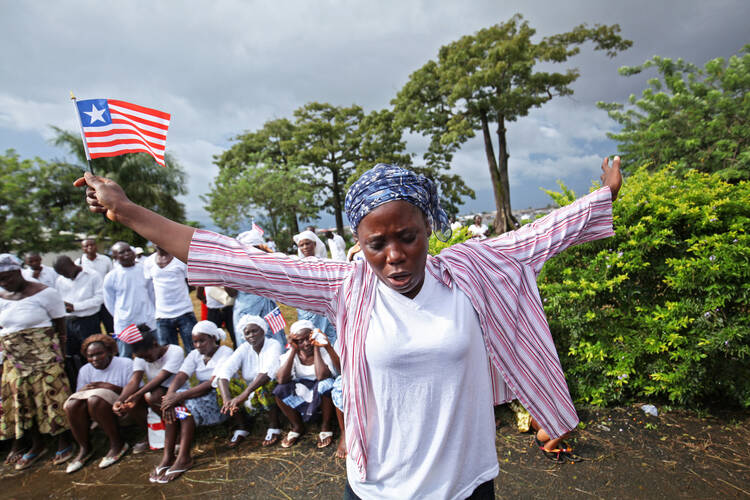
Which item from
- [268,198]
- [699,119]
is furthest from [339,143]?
[699,119]

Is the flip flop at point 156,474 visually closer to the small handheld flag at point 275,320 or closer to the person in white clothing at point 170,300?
the small handheld flag at point 275,320

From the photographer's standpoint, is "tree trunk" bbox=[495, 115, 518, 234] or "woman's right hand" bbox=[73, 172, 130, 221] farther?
"tree trunk" bbox=[495, 115, 518, 234]

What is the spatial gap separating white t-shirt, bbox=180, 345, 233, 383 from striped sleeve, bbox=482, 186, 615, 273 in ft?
11.8

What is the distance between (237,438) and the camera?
394cm

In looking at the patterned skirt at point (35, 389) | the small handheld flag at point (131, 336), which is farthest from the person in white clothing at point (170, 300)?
the patterned skirt at point (35, 389)

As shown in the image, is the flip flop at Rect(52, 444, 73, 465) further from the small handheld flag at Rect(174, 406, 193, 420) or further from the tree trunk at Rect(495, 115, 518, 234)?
the tree trunk at Rect(495, 115, 518, 234)

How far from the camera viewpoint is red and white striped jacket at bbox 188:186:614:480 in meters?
1.15

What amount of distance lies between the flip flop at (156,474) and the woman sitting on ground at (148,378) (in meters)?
0.55

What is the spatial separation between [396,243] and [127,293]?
5447mm

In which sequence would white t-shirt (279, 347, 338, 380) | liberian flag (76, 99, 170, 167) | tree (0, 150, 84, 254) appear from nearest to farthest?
liberian flag (76, 99, 170, 167), white t-shirt (279, 347, 338, 380), tree (0, 150, 84, 254)

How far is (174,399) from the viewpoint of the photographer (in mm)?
3727

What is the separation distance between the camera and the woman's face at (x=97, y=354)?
12.9ft

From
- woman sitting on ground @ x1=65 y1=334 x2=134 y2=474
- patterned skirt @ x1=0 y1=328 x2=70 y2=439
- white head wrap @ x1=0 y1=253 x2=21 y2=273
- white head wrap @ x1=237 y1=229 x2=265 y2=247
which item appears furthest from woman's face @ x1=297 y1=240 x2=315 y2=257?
white head wrap @ x1=0 y1=253 x2=21 y2=273

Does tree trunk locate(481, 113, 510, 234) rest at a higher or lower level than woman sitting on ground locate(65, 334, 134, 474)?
higher
